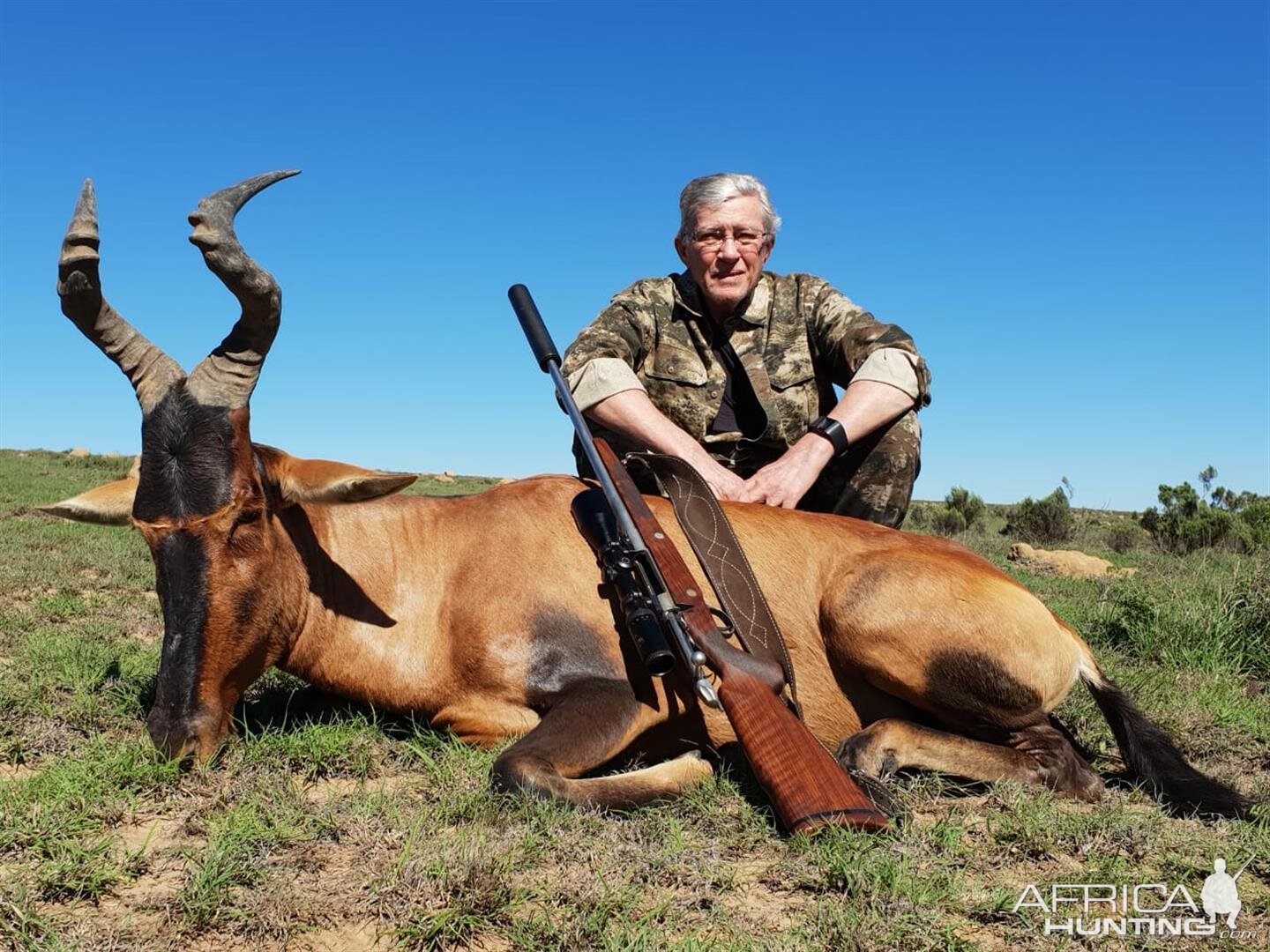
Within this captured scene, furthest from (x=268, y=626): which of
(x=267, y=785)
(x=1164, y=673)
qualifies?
(x=1164, y=673)

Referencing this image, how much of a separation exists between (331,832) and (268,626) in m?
1.04

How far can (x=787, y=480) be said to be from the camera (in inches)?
192

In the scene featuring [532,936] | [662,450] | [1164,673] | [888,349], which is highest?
[888,349]

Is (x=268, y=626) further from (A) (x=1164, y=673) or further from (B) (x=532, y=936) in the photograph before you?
(A) (x=1164, y=673)

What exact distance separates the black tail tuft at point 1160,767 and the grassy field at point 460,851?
0.33 ft

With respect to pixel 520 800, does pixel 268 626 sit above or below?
above

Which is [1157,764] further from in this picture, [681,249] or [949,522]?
[949,522]

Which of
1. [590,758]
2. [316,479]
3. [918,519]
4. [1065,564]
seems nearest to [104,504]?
[316,479]

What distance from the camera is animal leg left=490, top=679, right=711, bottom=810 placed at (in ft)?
10.8

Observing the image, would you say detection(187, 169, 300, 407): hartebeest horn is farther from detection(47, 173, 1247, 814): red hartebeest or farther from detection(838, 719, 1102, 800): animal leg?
detection(838, 719, 1102, 800): animal leg

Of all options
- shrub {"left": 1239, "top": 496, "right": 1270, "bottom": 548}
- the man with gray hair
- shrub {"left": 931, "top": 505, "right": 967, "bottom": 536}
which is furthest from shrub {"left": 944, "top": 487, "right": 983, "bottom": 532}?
the man with gray hair

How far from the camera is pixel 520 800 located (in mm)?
3199

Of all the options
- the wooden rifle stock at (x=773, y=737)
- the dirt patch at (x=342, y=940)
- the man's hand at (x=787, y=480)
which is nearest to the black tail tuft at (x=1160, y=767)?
the wooden rifle stock at (x=773, y=737)

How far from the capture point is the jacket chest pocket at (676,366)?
5.93 m
